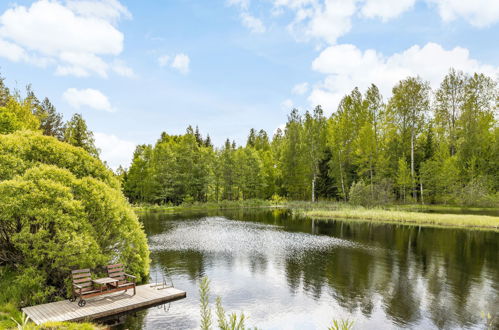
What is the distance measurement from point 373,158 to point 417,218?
21.7m

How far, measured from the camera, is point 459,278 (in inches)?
737

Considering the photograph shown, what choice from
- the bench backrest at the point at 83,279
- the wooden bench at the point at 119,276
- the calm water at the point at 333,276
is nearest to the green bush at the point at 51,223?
the bench backrest at the point at 83,279

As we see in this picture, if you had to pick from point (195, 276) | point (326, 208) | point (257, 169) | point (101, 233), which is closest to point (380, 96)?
point (326, 208)

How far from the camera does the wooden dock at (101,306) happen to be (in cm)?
1129

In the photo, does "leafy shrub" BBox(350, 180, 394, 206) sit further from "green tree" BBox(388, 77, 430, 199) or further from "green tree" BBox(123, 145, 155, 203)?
"green tree" BBox(123, 145, 155, 203)

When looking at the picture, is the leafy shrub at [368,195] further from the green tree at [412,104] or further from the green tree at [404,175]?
→ the green tree at [412,104]

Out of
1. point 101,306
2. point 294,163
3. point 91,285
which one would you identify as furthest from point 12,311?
point 294,163

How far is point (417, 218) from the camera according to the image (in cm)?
4134

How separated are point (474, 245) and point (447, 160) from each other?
3233 cm

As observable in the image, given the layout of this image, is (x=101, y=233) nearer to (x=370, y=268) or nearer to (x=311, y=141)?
(x=370, y=268)

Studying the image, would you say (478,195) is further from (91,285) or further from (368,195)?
(91,285)

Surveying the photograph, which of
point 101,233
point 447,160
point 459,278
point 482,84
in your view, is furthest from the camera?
point 482,84

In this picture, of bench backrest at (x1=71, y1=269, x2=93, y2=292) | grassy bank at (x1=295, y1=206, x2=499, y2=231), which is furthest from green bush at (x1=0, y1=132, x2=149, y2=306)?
grassy bank at (x1=295, y1=206, x2=499, y2=231)

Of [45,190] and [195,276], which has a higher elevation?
[45,190]
